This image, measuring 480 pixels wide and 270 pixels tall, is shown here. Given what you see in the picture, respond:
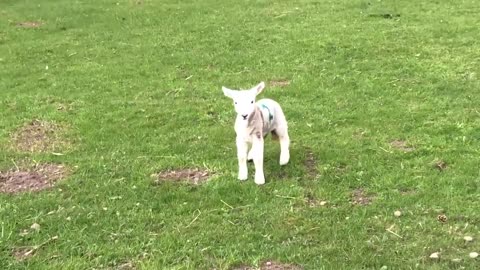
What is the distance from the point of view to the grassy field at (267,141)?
6.52 meters

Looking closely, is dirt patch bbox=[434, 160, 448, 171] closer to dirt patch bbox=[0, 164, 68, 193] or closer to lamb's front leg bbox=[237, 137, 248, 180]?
lamb's front leg bbox=[237, 137, 248, 180]

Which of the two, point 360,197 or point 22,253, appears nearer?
point 22,253

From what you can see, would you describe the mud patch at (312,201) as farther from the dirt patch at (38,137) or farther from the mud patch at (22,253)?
the dirt patch at (38,137)

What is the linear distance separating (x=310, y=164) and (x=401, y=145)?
1.33 metres

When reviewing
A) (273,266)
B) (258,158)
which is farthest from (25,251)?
(258,158)

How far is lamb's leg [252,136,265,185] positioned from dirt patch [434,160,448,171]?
2.09 m

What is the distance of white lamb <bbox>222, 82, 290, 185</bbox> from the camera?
7460mm

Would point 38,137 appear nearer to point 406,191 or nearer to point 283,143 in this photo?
point 283,143

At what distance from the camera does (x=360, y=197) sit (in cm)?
743

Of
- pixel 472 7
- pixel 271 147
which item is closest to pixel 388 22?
pixel 472 7

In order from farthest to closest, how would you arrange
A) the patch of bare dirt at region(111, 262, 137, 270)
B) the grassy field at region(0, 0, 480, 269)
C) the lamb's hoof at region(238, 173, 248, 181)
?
the lamb's hoof at region(238, 173, 248, 181), the grassy field at region(0, 0, 480, 269), the patch of bare dirt at region(111, 262, 137, 270)

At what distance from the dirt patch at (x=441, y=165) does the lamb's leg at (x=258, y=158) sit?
82.3 inches

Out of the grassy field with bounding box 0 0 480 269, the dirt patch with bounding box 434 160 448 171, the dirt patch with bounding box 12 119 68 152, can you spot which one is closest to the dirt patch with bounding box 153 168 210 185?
the grassy field with bounding box 0 0 480 269

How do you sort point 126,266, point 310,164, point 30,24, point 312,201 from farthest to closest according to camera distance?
point 30,24 < point 310,164 < point 312,201 < point 126,266
